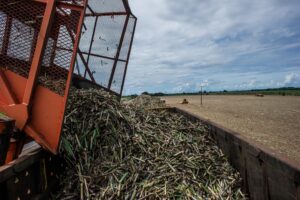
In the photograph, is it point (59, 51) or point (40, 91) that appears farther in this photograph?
point (59, 51)

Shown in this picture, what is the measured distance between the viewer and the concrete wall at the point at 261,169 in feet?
9.67

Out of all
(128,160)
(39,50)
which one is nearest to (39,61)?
(39,50)

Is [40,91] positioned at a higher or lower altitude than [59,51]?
lower

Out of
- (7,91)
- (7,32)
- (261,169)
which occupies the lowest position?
(261,169)

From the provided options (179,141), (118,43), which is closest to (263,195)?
(179,141)

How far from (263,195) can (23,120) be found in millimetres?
2835

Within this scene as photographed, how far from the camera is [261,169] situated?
11.8 feet

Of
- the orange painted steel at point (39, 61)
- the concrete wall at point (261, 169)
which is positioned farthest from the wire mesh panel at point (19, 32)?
the concrete wall at point (261, 169)

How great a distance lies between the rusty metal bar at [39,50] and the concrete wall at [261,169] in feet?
8.90

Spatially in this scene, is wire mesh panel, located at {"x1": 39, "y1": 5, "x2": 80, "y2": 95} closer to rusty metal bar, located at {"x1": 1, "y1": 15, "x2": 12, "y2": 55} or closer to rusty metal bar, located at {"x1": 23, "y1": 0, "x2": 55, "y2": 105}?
rusty metal bar, located at {"x1": 23, "y1": 0, "x2": 55, "y2": 105}

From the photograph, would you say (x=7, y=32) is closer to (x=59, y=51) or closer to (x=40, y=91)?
(x=59, y=51)

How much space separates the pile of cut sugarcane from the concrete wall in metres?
0.20

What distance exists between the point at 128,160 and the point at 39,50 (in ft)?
5.89

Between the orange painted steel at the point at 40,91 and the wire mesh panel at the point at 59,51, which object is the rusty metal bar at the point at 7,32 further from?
the wire mesh panel at the point at 59,51
